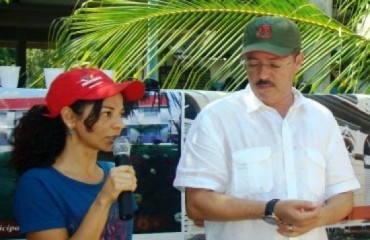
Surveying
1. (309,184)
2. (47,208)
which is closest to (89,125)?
(47,208)

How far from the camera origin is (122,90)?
2.50 metres

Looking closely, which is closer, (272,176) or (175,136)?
(272,176)

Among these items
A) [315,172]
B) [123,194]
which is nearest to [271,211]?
[315,172]

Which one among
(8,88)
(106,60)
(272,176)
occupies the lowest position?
(272,176)

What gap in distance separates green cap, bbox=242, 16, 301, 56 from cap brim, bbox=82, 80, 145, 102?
1.44ft

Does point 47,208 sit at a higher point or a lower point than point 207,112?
lower

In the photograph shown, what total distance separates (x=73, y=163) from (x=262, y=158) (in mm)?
680

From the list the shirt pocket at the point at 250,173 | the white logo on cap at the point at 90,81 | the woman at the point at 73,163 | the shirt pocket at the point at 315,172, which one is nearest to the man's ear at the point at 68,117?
the woman at the point at 73,163

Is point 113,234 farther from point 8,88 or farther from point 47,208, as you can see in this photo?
point 8,88

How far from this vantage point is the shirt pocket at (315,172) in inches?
107

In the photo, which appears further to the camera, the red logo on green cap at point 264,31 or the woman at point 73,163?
the red logo on green cap at point 264,31

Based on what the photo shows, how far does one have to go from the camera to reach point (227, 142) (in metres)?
2.67

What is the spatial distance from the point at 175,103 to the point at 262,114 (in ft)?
2.16

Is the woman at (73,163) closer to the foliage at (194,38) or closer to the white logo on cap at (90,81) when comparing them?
the white logo on cap at (90,81)
